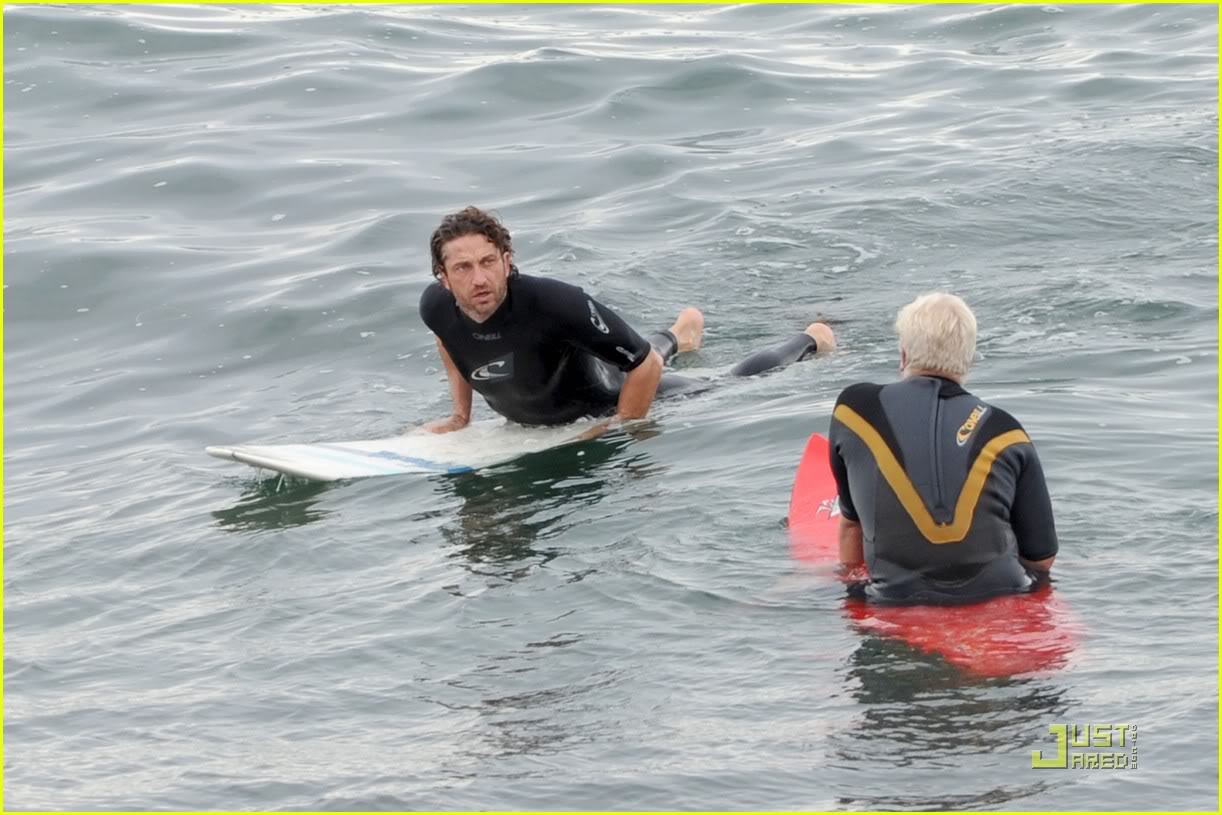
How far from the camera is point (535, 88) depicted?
19.0 metres

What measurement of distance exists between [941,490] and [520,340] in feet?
11.3

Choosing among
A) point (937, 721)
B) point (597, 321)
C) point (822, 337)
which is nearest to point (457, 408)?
point (597, 321)

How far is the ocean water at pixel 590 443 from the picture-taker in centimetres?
574

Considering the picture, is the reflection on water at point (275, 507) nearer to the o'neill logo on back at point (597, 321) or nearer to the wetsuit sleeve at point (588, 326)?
the wetsuit sleeve at point (588, 326)

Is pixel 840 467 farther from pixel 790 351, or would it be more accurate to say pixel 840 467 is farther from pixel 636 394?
pixel 790 351

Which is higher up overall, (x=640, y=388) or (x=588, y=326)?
(x=588, y=326)

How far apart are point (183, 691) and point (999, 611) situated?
301cm

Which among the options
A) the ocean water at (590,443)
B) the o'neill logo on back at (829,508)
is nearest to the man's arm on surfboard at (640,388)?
the ocean water at (590,443)

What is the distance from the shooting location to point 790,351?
10.5 meters

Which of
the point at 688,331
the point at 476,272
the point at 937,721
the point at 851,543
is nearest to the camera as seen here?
the point at 937,721

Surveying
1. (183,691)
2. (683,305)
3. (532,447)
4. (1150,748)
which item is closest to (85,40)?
(683,305)

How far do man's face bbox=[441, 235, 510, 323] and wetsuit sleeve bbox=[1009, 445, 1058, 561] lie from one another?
11.1 ft

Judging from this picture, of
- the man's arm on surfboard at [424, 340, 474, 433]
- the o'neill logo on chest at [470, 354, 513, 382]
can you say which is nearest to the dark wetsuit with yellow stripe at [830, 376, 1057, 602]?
the o'neill logo on chest at [470, 354, 513, 382]

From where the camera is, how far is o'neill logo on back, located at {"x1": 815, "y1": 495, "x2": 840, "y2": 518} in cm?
751
